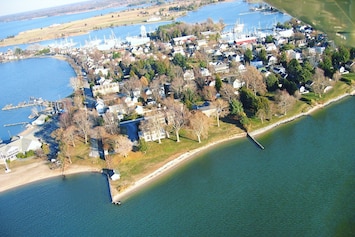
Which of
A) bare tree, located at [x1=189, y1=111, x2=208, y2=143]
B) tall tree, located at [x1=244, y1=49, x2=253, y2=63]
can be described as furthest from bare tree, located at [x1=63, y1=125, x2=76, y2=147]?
tall tree, located at [x1=244, y1=49, x2=253, y2=63]

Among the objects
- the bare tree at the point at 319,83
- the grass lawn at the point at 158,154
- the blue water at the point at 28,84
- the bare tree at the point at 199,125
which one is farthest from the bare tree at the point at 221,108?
the blue water at the point at 28,84

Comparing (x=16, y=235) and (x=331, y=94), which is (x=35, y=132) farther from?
(x=331, y=94)

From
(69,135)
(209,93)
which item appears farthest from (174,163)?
(209,93)

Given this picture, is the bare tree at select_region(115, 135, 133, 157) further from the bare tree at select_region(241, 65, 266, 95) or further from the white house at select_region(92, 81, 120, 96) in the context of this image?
the white house at select_region(92, 81, 120, 96)

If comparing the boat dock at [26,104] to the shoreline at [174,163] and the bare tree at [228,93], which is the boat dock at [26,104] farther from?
the shoreline at [174,163]

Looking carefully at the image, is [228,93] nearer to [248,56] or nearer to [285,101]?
[285,101]
